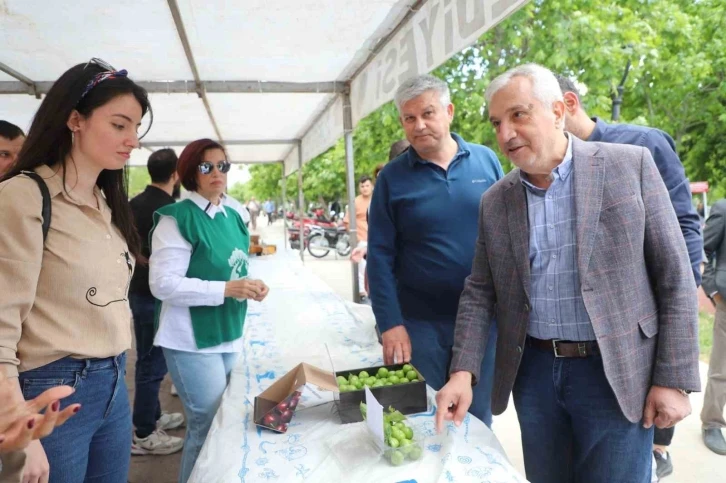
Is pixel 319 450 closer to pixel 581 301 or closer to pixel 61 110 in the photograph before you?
pixel 581 301

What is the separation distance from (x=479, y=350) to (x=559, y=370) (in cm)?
26

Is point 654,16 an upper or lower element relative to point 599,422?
upper

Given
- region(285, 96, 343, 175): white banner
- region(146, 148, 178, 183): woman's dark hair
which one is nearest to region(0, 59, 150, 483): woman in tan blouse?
region(146, 148, 178, 183): woman's dark hair

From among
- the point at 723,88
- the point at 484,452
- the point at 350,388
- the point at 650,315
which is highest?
the point at 723,88

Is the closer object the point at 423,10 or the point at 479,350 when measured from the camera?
the point at 479,350

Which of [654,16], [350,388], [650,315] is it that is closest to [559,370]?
[650,315]

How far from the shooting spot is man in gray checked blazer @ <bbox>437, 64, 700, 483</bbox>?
1.38 meters

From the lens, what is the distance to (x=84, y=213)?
1.38 meters

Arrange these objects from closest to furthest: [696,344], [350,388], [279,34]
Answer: [696,344]
[350,388]
[279,34]

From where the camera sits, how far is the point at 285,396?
1751mm

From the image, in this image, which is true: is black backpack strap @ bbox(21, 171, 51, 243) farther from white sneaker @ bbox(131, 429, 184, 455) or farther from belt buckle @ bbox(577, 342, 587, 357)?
white sneaker @ bbox(131, 429, 184, 455)

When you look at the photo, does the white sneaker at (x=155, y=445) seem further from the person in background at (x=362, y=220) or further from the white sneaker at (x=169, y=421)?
the person in background at (x=362, y=220)

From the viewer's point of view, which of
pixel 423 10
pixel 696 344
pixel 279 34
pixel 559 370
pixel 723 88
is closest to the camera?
pixel 696 344

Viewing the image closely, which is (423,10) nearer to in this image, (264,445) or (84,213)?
(84,213)
